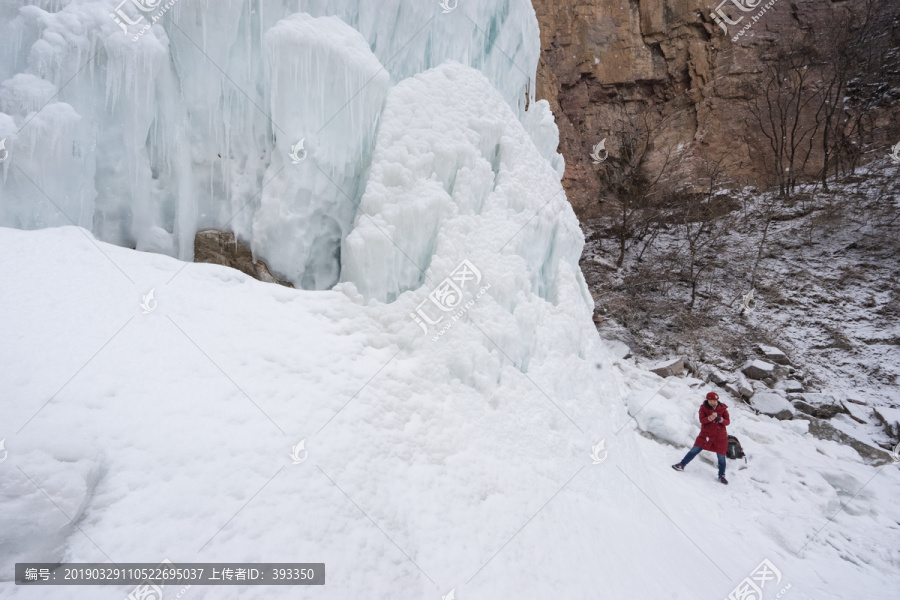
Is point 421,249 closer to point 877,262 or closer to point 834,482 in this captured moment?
point 834,482

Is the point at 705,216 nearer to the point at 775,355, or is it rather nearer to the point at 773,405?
the point at 775,355

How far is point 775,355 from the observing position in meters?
10.6

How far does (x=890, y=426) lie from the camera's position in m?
8.16

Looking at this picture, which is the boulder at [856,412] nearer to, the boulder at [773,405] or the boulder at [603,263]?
the boulder at [773,405]

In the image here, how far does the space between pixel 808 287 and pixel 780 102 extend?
31.9ft

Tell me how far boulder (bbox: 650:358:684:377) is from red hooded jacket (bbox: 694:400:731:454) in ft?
11.5

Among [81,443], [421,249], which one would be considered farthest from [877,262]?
[81,443]

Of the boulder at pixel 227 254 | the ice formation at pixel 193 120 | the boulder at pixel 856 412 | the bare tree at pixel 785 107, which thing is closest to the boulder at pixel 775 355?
the boulder at pixel 856 412

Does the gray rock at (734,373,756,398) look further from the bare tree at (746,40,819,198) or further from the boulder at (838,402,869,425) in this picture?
the bare tree at (746,40,819,198)

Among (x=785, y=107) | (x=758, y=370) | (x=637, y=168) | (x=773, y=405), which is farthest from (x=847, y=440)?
(x=785, y=107)

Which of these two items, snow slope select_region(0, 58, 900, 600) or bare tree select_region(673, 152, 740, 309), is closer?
snow slope select_region(0, 58, 900, 600)

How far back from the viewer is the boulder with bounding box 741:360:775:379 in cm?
977

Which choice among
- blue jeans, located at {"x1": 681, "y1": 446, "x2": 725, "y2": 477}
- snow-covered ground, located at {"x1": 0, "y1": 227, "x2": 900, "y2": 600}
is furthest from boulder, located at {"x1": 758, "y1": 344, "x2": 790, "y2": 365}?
snow-covered ground, located at {"x1": 0, "y1": 227, "x2": 900, "y2": 600}

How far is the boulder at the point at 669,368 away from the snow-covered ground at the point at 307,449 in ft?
17.0
